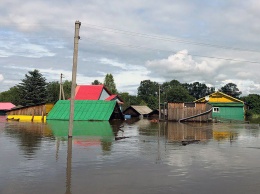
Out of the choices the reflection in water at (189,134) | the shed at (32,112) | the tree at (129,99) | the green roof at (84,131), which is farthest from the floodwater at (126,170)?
the tree at (129,99)

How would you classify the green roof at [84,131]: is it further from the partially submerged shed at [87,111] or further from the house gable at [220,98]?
the house gable at [220,98]

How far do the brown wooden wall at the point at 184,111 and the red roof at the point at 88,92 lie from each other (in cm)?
1380

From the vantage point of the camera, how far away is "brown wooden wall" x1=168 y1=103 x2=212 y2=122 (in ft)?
130

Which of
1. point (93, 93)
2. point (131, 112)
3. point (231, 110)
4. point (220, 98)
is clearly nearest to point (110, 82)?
point (131, 112)

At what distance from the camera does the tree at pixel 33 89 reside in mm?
59406

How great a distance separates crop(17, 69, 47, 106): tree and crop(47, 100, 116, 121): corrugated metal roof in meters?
22.0

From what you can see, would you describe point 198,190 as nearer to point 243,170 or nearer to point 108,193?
point 108,193

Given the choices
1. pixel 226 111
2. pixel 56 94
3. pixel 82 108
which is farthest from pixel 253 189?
pixel 56 94

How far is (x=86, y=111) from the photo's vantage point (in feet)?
122

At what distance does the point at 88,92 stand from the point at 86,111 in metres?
13.6

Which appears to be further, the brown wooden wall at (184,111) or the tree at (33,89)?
the tree at (33,89)

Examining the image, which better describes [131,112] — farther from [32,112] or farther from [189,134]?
[189,134]

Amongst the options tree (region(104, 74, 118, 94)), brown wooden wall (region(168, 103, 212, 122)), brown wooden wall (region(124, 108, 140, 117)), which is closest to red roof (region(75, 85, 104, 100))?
brown wooden wall (region(124, 108, 140, 117))

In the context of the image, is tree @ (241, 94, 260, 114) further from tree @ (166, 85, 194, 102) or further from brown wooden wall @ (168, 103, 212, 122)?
brown wooden wall @ (168, 103, 212, 122)
